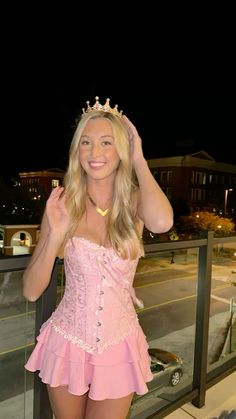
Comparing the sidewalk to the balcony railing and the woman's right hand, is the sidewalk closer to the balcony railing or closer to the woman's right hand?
the balcony railing

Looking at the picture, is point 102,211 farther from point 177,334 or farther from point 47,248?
point 177,334

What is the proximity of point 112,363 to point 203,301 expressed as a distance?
1.49 meters

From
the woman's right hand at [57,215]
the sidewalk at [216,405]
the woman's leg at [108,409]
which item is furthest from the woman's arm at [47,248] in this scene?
the sidewalk at [216,405]

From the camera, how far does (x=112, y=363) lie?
150 centimetres

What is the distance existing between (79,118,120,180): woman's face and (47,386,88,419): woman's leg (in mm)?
859

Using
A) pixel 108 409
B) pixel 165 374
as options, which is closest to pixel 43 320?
pixel 108 409

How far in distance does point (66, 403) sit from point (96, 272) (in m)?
0.54

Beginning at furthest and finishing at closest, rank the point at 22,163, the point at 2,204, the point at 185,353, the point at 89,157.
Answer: the point at 22,163, the point at 2,204, the point at 185,353, the point at 89,157

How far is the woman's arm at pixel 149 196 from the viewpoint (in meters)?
1.61

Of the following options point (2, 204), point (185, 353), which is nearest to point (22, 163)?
point (2, 204)

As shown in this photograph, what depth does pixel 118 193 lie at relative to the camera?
→ 1.68 m

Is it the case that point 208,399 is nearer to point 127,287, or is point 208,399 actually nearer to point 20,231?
Answer: point 127,287

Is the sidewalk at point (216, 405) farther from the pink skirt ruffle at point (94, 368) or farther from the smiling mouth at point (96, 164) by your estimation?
the smiling mouth at point (96, 164)

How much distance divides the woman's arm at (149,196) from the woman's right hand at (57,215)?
1.06 ft
